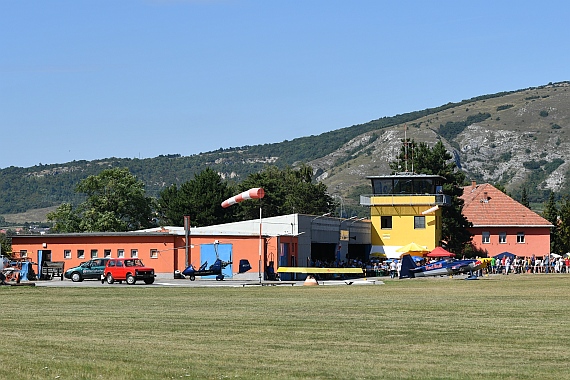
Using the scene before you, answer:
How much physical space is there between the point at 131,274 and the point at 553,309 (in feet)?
100.0

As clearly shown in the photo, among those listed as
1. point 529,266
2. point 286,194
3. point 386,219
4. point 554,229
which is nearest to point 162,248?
point 386,219

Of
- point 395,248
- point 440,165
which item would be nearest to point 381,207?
point 395,248

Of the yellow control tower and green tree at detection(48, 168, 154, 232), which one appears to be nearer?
the yellow control tower

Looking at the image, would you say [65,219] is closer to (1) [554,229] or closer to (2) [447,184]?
(2) [447,184]

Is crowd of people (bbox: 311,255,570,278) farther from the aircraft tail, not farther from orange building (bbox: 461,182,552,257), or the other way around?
orange building (bbox: 461,182,552,257)

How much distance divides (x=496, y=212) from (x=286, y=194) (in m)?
29.1

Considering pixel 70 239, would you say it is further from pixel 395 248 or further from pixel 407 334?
pixel 407 334

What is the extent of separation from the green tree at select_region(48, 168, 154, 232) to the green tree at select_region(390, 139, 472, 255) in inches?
1110

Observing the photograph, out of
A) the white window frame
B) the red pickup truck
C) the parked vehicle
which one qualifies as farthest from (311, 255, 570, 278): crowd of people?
the red pickup truck

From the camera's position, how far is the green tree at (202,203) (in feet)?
354

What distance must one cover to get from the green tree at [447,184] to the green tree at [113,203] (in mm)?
28201

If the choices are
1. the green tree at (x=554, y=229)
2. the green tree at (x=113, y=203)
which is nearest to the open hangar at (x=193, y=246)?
the green tree at (x=113, y=203)

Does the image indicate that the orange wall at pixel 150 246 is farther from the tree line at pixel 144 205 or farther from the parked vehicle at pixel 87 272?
the tree line at pixel 144 205

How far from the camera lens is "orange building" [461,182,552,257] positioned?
348ft
